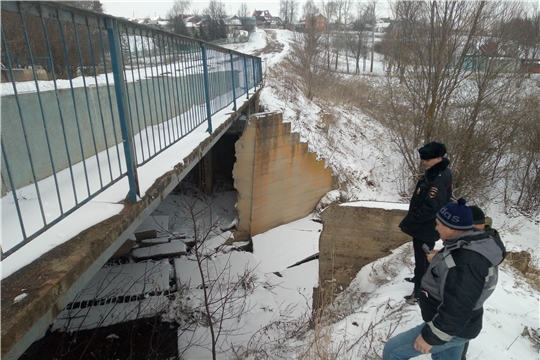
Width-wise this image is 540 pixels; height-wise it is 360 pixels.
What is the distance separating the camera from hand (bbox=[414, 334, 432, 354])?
2.16 meters

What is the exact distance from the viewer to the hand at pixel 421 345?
7.09ft

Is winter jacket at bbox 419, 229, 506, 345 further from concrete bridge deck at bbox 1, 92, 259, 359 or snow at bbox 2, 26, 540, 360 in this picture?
concrete bridge deck at bbox 1, 92, 259, 359

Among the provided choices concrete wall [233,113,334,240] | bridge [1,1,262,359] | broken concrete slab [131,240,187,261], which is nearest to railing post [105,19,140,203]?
bridge [1,1,262,359]

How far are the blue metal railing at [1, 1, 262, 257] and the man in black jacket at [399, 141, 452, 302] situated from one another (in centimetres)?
279

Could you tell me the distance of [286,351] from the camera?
445 centimetres

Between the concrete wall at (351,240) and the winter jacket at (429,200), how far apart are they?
5.87 ft

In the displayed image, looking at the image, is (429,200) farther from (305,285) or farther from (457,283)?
(305,285)

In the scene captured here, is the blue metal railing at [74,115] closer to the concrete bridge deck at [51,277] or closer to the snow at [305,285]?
the concrete bridge deck at [51,277]

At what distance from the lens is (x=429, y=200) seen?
10.7 feet

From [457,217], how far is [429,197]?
122 centimetres

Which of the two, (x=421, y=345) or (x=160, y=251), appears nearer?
(x=421, y=345)

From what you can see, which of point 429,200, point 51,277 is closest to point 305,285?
point 429,200

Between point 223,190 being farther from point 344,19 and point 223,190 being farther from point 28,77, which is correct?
point 344,19

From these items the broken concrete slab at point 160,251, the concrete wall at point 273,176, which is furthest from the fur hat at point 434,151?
the broken concrete slab at point 160,251
